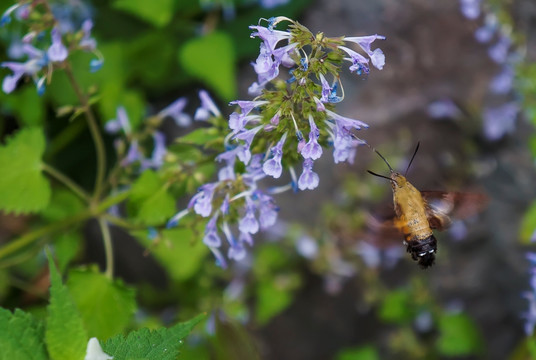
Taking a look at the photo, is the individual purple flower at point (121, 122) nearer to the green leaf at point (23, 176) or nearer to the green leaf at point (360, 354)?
the green leaf at point (23, 176)

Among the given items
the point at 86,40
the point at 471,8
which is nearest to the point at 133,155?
the point at 86,40

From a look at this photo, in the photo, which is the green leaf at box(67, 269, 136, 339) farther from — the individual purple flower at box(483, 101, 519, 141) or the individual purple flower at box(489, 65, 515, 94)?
the individual purple flower at box(489, 65, 515, 94)

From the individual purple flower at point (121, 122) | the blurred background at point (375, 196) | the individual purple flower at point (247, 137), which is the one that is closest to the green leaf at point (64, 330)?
the individual purple flower at point (247, 137)

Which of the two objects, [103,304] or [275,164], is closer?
[275,164]

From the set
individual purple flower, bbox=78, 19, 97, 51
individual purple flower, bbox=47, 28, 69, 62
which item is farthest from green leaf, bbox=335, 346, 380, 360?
individual purple flower, bbox=47, 28, 69, 62

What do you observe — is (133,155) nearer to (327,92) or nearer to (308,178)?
(308,178)

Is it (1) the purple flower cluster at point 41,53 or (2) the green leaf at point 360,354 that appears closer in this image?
(1) the purple flower cluster at point 41,53

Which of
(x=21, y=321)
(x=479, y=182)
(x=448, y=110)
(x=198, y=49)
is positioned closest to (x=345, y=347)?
(x=479, y=182)
